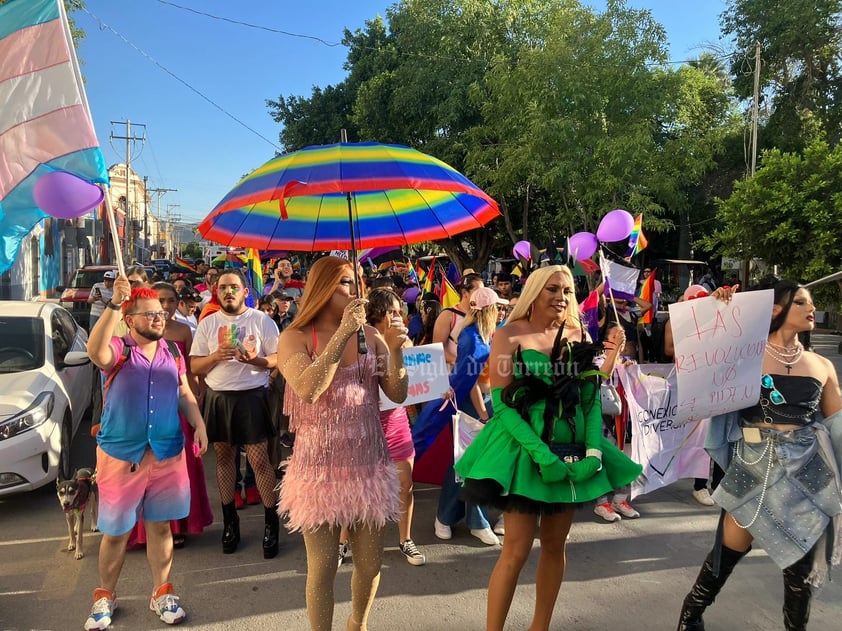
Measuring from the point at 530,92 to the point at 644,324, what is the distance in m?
11.5

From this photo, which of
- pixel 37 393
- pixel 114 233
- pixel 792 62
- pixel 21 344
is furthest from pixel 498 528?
pixel 792 62

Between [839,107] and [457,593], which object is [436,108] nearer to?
[839,107]

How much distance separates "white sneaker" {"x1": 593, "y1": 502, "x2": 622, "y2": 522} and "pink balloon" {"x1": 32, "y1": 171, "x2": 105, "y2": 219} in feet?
13.3

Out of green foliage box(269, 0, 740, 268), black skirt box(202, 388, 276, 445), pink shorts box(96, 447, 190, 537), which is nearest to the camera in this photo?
pink shorts box(96, 447, 190, 537)

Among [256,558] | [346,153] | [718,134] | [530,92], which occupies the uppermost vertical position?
[530,92]

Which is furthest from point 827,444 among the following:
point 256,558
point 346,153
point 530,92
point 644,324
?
point 530,92

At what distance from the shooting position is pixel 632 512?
4629mm

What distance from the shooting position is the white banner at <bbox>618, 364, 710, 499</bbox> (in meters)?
4.46

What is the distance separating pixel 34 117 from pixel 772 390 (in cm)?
392

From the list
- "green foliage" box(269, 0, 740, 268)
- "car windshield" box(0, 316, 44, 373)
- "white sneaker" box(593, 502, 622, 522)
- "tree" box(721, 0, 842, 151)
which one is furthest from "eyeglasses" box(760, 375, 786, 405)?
"tree" box(721, 0, 842, 151)

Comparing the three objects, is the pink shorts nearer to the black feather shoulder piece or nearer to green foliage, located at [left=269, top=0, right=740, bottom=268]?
the black feather shoulder piece

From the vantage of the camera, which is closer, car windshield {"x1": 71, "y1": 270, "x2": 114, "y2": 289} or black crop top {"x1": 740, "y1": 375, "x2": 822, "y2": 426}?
black crop top {"x1": 740, "y1": 375, "x2": 822, "y2": 426}

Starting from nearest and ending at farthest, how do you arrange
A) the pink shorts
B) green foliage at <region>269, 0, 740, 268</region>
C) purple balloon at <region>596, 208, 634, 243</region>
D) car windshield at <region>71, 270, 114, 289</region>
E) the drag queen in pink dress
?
the drag queen in pink dress
the pink shorts
purple balloon at <region>596, 208, 634, 243</region>
green foliage at <region>269, 0, 740, 268</region>
car windshield at <region>71, 270, 114, 289</region>

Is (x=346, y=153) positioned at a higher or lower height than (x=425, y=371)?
higher
